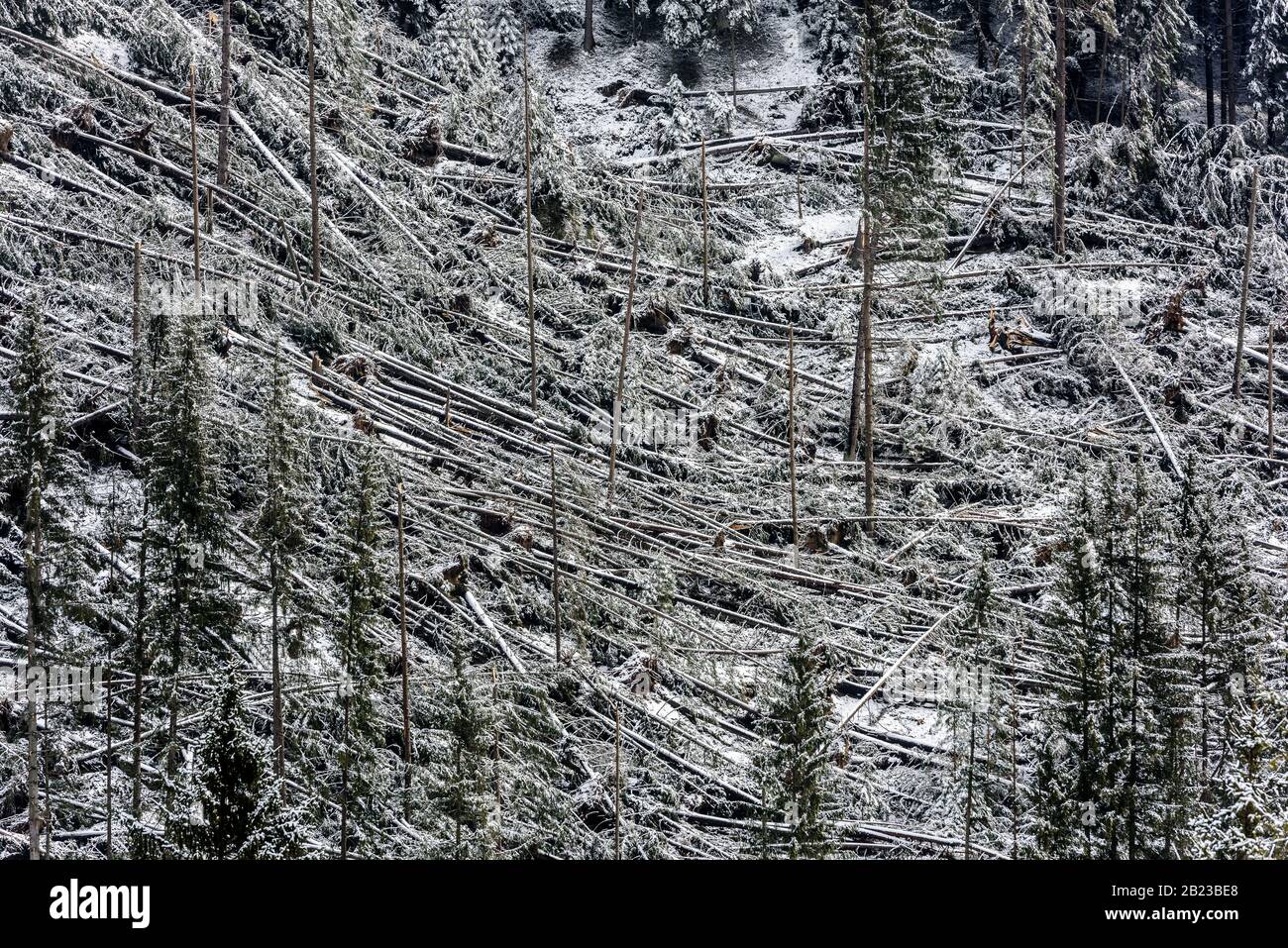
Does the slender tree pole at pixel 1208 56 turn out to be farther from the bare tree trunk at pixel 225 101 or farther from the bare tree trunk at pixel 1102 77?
the bare tree trunk at pixel 225 101

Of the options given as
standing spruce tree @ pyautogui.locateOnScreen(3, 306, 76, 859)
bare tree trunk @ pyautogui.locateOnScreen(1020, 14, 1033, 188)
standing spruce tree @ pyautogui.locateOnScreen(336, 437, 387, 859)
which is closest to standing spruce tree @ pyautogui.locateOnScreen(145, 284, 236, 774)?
standing spruce tree @ pyautogui.locateOnScreen(3, 306, 76, 859)

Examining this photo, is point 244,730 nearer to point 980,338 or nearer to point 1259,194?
point 980,338

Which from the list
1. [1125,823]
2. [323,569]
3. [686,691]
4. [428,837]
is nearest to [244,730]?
[428,837]

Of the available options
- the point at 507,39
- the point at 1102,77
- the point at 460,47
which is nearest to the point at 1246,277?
the point at 1102,77

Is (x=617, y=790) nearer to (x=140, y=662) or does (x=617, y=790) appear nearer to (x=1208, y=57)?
(x=140, y=662)

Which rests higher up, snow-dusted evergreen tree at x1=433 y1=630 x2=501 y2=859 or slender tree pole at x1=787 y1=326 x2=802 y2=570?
slender tree pole at x1=787 y1=326 x2=802 y2=570

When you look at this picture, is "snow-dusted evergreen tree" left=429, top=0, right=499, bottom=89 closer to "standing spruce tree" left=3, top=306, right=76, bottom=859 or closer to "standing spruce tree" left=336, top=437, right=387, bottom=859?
"standing spruce tree" left=336, top=437, right=387, bottom=859

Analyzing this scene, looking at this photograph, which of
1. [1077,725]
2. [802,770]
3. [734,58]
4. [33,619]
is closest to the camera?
[802,770]
